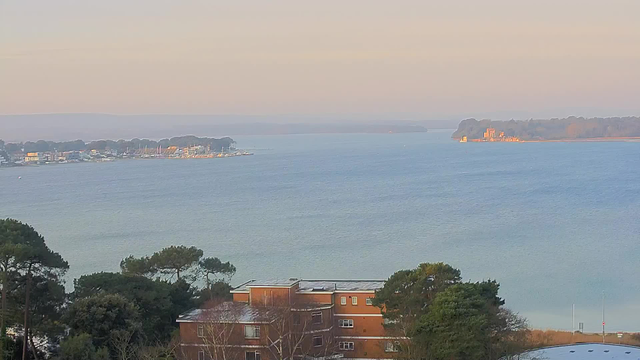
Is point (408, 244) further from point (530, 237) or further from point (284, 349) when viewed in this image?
point (284, 349)

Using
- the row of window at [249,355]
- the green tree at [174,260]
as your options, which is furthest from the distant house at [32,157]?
the row of window at [249,355]

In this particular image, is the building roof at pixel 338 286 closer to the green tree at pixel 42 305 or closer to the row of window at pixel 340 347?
the row of window at pixel 340 347

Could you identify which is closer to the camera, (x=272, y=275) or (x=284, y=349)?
(x=284, y=349)

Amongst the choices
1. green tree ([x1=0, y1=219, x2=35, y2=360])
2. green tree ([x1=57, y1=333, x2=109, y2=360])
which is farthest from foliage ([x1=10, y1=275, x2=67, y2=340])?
green tree ([x1=57, y1=333, x2=109, y2=360])

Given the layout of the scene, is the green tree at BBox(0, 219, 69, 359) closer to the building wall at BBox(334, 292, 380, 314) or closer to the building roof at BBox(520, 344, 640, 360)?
the building wall at BBox(334, 292, 380, 314)

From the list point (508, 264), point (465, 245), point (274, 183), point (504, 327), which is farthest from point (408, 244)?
point (274, 183)

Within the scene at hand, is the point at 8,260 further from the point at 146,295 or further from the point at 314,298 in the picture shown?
→ the point at 314,298

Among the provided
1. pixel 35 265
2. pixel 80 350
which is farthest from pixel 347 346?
pixel 35 265
